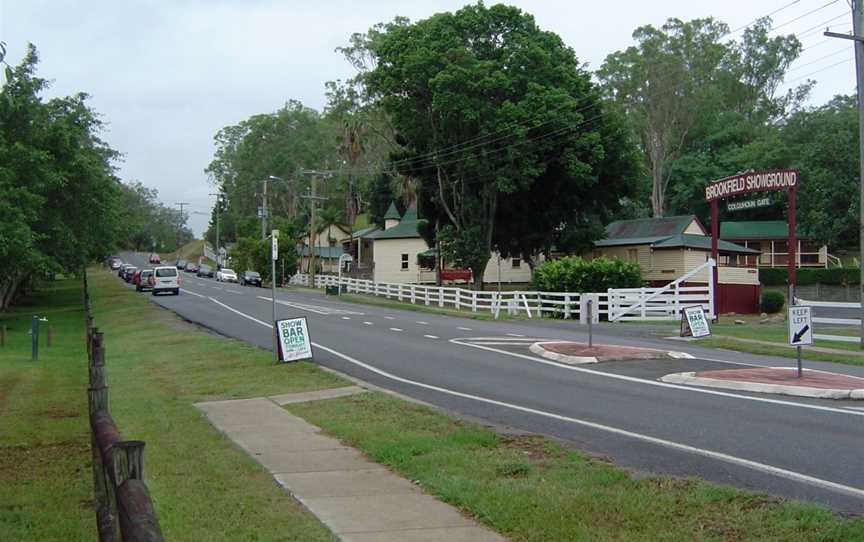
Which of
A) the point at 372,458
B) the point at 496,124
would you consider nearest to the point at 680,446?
the point at 372,458

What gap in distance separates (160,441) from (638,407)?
21.2 ft

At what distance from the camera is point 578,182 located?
1875 inches

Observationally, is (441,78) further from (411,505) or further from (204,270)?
(204,270)

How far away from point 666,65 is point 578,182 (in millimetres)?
22701

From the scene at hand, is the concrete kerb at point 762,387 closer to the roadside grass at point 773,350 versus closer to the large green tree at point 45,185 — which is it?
the roadside grass at point 773,350

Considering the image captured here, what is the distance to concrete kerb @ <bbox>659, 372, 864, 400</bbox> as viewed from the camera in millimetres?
13188

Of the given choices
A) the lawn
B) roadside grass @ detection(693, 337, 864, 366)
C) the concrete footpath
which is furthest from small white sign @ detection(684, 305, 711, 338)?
the concrete footpath

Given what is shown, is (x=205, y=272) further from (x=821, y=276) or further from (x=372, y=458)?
(x=372, y=458)

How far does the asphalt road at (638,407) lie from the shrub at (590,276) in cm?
1255

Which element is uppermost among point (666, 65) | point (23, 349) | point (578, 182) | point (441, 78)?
point (666, 65)

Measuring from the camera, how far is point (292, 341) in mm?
18469

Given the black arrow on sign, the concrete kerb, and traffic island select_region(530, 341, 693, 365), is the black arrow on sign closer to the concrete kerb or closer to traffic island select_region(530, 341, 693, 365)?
the concrete kerb

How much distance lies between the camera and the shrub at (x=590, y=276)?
126ft

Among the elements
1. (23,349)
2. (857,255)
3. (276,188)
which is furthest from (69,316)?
(276,188)
